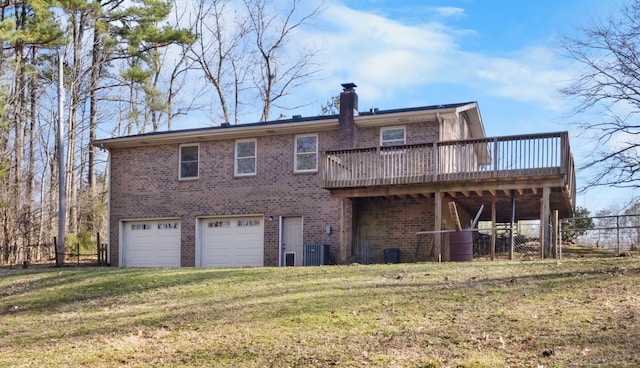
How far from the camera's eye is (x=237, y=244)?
2386 centimetres

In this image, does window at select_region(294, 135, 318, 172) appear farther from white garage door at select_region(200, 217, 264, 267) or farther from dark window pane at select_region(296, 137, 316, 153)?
white garage door at select_region(200, 217, 264, 267)

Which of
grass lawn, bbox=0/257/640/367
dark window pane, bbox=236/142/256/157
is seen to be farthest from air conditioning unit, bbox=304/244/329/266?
grass lawn, bbox=0/257/640/367

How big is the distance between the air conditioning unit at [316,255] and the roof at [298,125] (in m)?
3.83

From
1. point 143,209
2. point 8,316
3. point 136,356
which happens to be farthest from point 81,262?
point 136,356

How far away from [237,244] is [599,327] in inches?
616

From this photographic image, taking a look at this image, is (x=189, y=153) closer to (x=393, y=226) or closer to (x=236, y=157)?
(x=236, y=157)

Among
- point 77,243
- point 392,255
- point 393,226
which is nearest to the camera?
point 392,255

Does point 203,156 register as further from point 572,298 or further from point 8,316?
point 572,298

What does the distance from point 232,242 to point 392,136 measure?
6316 millimetres

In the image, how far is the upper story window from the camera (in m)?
22.1

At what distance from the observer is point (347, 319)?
423 inches

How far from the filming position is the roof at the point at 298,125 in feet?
70.2

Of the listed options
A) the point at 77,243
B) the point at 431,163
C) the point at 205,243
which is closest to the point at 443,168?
the point at 431,163

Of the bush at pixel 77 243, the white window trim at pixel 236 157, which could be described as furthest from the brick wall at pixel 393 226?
the bush at pixel 77 243
